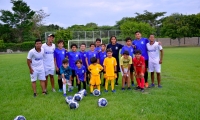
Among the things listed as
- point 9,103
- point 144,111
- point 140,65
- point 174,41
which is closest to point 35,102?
point 9,103

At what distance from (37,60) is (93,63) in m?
1.79

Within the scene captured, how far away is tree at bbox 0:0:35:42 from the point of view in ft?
148

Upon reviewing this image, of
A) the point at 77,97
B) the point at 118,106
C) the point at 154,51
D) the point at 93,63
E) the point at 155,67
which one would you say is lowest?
the point at 118,106

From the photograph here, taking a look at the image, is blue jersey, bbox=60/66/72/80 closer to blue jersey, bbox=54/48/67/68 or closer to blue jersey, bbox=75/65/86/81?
blue jersey, bbox=75/65/86/81

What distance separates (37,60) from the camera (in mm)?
6270

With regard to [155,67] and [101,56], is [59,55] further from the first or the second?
[155,67]

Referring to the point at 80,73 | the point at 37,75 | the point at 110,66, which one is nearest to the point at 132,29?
the point at 110,66

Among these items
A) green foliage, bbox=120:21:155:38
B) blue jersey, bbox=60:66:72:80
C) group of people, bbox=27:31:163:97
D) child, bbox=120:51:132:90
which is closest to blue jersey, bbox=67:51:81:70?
group of people, bbox=27:31:163:97

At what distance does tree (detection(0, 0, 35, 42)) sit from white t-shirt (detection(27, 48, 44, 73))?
42.7m

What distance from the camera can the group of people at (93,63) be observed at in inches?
251

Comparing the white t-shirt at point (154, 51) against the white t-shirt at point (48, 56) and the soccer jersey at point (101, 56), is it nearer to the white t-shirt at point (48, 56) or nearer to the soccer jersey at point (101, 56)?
the soccer jersey at point (101, 56)

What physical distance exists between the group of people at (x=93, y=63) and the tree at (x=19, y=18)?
42413mm

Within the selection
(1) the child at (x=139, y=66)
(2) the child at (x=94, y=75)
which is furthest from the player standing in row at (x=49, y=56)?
(1) the child at (x=139, y=66)

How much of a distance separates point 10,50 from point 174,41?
3560 centimetres
